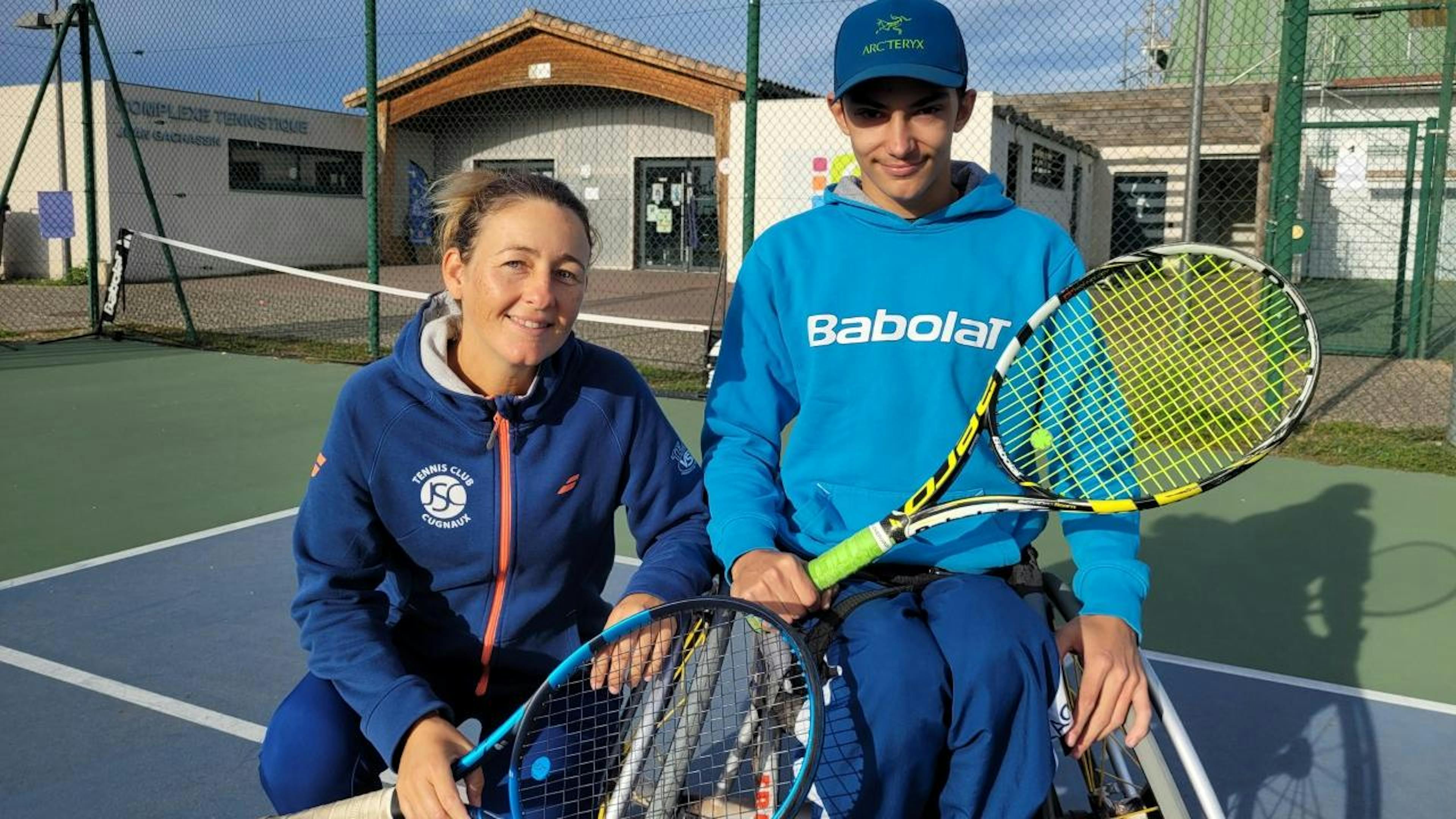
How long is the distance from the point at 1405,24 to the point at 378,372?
599 inches

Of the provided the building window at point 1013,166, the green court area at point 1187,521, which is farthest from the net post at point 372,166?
the building window at point 1013,166

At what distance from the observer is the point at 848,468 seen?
2.00 meters

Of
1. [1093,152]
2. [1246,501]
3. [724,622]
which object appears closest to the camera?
[724,622]

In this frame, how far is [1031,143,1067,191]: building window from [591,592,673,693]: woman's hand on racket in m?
17.9

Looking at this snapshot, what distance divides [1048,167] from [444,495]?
761 inches

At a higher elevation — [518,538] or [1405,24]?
[1405,24]

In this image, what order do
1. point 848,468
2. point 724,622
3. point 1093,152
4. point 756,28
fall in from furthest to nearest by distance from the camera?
point 1093,152
point 756,28
point 848,468
point 724,622

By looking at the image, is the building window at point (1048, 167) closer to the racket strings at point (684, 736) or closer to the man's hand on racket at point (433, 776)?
the racket strings at point (684, 736)

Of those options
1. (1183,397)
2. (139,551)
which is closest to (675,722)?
(1183,397)

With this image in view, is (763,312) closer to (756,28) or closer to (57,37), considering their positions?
(756,28)

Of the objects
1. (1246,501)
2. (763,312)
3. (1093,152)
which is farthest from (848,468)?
(1093,152)

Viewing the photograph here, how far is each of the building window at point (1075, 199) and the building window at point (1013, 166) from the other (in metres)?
4.90

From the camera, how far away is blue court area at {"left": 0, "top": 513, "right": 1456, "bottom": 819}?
107 inches

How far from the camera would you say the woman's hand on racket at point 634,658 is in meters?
1.73
